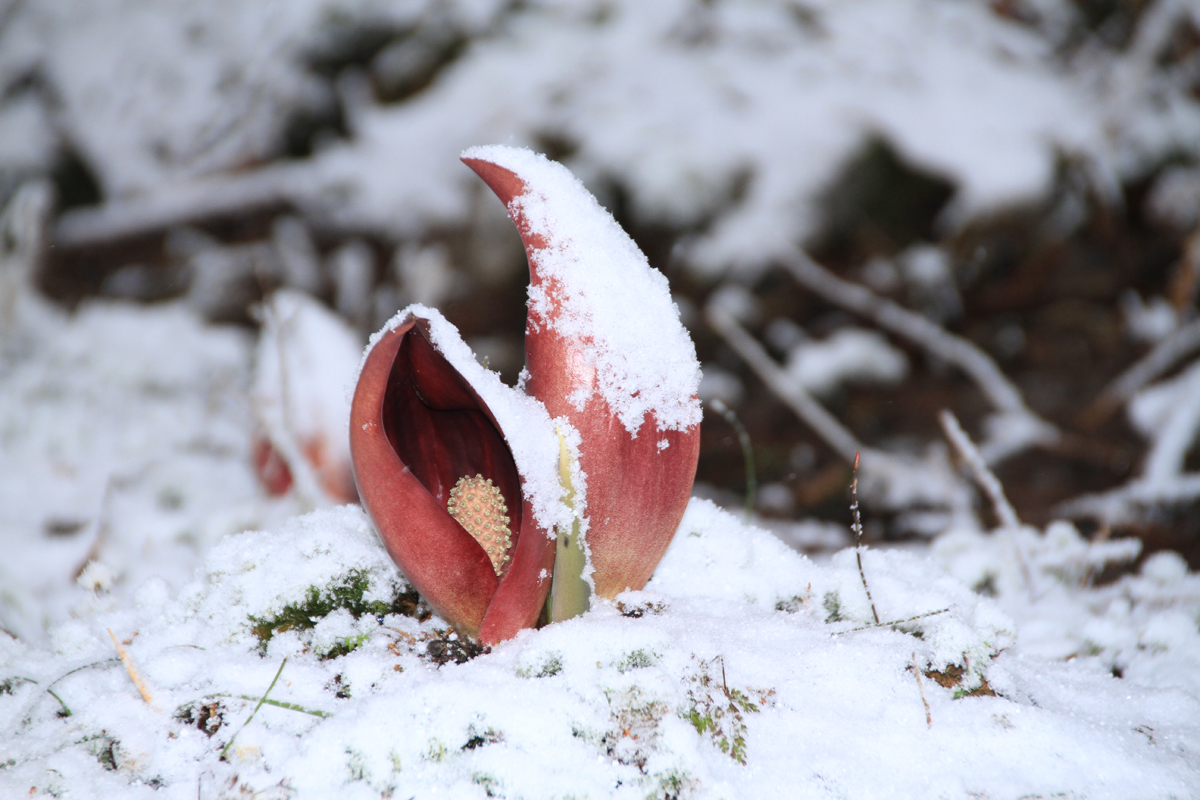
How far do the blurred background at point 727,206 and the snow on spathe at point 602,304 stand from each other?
128cm

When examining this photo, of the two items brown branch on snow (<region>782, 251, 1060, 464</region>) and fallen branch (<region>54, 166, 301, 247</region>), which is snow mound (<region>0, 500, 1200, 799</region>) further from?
fallen branch (<region>54, 166, 301, 247</region>)

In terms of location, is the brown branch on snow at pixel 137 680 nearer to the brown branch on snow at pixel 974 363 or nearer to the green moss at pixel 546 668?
the green moss at pixel 546 668

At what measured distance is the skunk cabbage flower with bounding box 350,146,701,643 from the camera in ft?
2.24

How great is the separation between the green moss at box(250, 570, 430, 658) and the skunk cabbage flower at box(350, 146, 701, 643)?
0.10m

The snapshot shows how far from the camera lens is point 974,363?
82.4 inches

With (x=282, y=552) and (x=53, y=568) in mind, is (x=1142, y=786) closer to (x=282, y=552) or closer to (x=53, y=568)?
(x=282, y=552)

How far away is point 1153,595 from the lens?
3.78ft

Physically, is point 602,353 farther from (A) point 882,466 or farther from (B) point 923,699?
(A) point 882,466

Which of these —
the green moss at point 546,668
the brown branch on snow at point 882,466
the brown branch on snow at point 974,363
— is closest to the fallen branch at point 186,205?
the brown branch on snow at point 882,466

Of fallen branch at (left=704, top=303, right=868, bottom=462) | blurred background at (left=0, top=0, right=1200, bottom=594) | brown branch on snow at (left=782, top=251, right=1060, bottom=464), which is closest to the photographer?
fallen branch at (left=704, top=303, right=868, bottom=462)

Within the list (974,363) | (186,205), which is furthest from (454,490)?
(186,205)

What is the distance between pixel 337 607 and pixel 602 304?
44 cm

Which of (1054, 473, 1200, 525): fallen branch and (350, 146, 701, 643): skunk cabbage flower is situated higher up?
(350, 146, 701, 643): skunk cabbage flower

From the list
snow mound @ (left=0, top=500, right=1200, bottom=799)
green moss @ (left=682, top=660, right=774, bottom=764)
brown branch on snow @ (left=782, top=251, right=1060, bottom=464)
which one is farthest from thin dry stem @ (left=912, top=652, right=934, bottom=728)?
brown branch on snow @ (left=782, top=251, right=1060, bottom=464)
